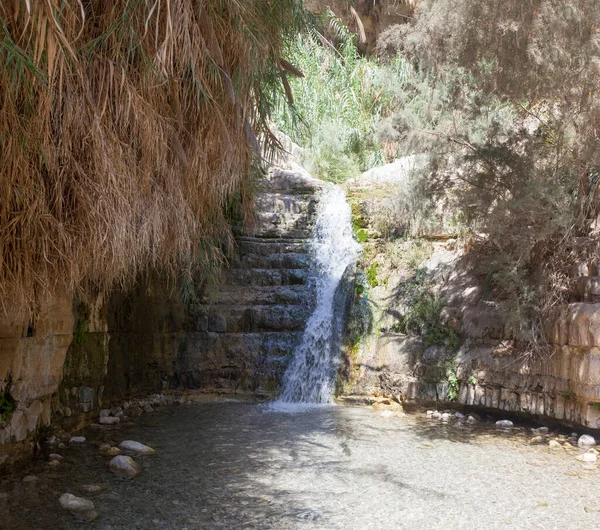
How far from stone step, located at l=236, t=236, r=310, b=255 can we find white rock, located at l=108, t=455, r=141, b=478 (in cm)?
569

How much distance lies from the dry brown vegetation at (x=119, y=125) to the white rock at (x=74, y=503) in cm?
140

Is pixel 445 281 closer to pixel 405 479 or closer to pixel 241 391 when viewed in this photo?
pixel 241 391

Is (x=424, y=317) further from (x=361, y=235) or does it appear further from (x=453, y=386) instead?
(x=361, y=235)

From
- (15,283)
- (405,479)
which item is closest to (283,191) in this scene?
(405,479)

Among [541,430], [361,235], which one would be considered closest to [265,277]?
[361,235]

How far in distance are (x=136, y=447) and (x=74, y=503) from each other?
5.29 feet

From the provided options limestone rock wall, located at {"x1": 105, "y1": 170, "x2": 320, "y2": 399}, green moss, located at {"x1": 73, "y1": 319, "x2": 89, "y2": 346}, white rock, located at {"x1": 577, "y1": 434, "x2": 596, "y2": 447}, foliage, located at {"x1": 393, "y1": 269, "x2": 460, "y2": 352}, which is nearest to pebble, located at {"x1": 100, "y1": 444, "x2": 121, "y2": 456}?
green moss, located at {"x1": 73, "y1": 319, "x2": 89, "y2": 346}

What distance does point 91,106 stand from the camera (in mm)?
3607

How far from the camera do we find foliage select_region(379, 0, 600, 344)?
670 centimetres

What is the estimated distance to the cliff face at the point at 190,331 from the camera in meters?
5.64

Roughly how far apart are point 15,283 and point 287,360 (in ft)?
19.2

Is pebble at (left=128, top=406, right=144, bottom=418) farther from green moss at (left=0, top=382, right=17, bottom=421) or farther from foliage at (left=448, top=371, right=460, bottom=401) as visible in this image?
foliage at (left=448, top=371, right=460, bottom=401)

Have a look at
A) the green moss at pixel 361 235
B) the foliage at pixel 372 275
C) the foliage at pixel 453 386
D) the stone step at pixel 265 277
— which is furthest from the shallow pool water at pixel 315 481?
the green moss at pixel 361 235

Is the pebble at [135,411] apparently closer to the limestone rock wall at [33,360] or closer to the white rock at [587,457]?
the limestone rock wall at [33,360]
